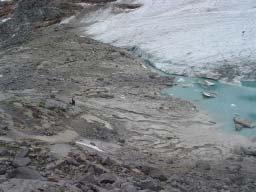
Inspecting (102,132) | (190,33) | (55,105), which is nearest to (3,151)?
(102,132)

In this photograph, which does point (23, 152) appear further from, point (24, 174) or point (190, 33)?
Answer: point (190, 33)

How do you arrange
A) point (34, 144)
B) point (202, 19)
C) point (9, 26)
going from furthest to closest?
point (9, 26)
point (202, 19)
point (34, 144)

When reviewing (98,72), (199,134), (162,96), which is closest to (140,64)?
(98,72)

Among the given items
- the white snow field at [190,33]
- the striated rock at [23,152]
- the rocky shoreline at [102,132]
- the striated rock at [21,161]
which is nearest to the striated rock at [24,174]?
the rocky shoreline at [102,132]

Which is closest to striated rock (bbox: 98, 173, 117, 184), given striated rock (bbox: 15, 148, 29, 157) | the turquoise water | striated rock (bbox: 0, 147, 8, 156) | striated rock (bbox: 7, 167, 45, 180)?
striated rock (bbox: 7, 167, 45, 180)

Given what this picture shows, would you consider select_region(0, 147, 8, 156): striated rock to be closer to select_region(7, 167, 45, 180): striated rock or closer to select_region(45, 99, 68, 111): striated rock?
select_region(7, 167, 45, 180): striated rock

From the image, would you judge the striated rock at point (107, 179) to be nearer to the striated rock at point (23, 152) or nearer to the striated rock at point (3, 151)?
the striated rock at point (23, 152)

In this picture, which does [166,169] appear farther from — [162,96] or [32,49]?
[32,49]
